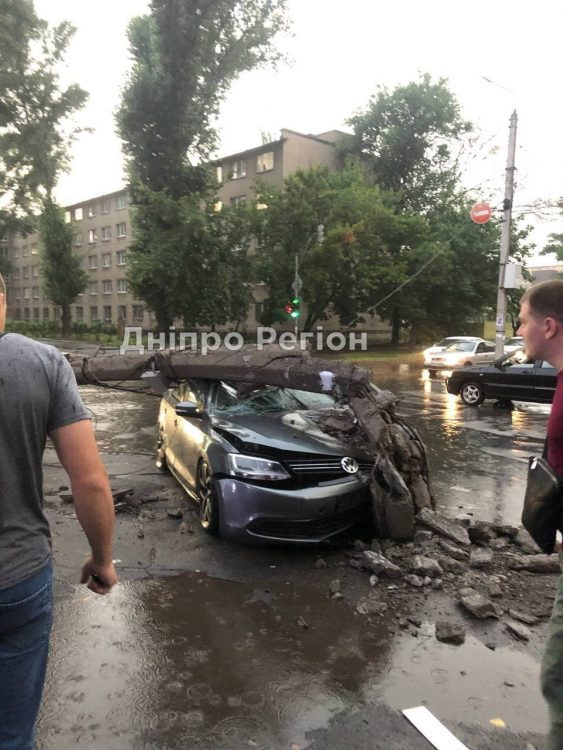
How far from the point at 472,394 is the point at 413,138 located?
31.5 m

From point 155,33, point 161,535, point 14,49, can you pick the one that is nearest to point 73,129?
point 14,49

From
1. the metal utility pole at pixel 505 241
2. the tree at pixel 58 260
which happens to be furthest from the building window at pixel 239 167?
the metal utility pole at pixel 505 241

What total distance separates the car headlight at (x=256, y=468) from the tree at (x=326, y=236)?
2617cm

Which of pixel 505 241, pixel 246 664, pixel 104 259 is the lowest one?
pixel 246 664

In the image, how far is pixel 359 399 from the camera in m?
5.32

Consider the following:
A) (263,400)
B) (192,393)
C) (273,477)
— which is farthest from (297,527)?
(192,393)

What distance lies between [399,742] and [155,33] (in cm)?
3057

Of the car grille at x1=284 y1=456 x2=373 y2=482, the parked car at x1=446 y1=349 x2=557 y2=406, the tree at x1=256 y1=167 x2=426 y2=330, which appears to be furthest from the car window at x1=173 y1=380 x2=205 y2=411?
the tree at x1=256 y1=167 x2=426 y2=330

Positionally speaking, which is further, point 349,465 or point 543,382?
point 543,382

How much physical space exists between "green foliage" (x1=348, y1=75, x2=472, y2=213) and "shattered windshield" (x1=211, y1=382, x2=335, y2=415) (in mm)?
36137

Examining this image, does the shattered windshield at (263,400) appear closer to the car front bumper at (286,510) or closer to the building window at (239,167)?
the car front bumper at (286,510)

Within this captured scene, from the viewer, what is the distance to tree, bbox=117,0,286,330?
26.5m

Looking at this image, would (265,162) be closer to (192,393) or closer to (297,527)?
(192,393)

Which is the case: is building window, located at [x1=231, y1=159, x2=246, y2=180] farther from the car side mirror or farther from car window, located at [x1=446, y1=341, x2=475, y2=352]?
the car side mirror
